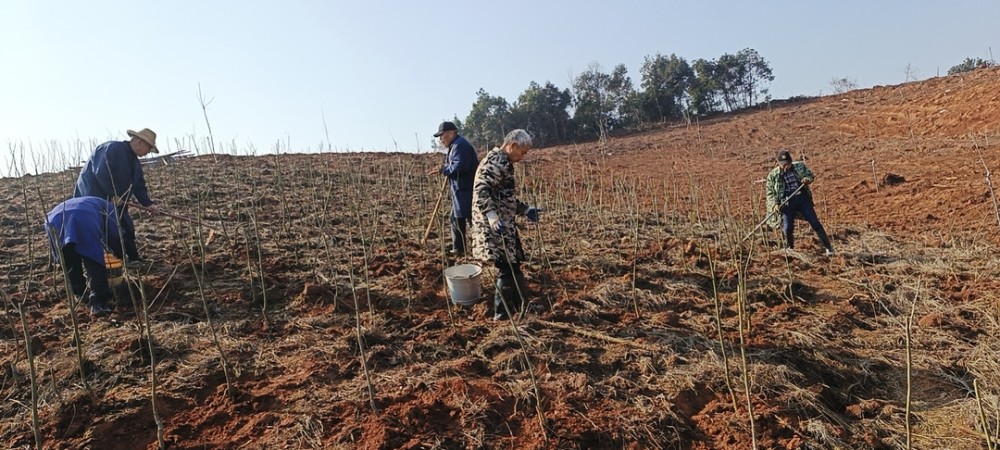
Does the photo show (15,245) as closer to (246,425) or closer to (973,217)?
(246,425)

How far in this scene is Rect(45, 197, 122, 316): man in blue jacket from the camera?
2.95 m

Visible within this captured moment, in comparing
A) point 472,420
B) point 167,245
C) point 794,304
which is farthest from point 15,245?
point 794,304

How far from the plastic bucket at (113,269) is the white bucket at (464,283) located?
1960 millimetres

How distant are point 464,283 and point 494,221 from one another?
0.56 m

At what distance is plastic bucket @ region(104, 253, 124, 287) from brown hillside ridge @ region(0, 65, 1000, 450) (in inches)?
4.9

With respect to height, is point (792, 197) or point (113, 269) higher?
point (113, 269)

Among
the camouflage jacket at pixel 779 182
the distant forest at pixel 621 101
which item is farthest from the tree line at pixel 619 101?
the camouflage jacket at pixel 779 182

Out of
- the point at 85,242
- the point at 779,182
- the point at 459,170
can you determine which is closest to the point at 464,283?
the point at 459,170

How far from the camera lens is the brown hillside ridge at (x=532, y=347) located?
2.07m

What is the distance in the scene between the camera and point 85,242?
296 centimetres

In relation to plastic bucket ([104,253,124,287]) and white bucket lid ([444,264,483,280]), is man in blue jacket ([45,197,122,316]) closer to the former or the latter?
plastic bucket ([104,253,124,287])

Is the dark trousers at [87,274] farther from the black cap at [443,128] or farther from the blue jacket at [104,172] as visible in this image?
the black cap at [443,128]

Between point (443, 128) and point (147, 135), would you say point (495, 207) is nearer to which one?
point (443, 128)

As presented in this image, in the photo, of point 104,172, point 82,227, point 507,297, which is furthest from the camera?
point 104,172
